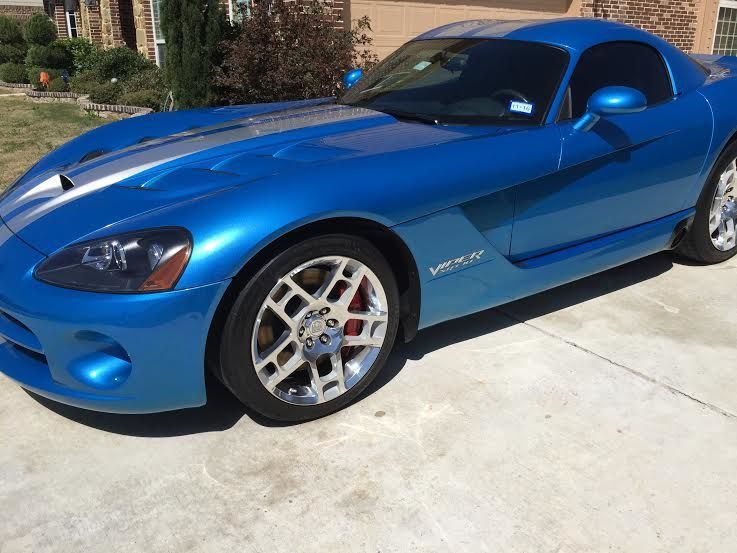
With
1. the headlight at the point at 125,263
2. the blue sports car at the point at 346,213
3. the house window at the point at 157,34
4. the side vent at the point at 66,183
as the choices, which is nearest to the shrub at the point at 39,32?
the house window at the point at 157,34

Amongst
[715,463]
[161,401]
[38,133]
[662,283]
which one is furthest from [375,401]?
[38,133]

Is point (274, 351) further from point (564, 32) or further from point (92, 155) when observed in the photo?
point (564, 32)

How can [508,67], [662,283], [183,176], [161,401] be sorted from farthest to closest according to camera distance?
[662,283] < [508,67] < [183,176] < [161,401]

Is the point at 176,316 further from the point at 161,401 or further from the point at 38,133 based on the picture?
the point at 38,133

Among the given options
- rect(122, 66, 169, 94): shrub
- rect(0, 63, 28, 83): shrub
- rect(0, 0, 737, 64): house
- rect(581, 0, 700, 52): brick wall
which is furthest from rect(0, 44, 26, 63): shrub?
rect(581, 0, 700, 52): brick wall

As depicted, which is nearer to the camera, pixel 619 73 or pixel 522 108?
pixel 522 108

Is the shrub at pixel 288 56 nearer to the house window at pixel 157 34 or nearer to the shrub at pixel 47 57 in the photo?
the house window at pixel 157 34

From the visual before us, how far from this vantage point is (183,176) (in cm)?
265

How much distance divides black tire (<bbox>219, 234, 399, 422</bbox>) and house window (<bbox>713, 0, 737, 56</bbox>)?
14.1 m

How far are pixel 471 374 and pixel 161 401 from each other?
1324 millimetres

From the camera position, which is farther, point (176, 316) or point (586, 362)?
point (586, 362)

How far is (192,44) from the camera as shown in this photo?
7.87 m

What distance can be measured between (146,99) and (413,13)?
162 inches

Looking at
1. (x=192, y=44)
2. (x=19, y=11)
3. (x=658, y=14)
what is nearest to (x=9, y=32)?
(x=19, y=11)
